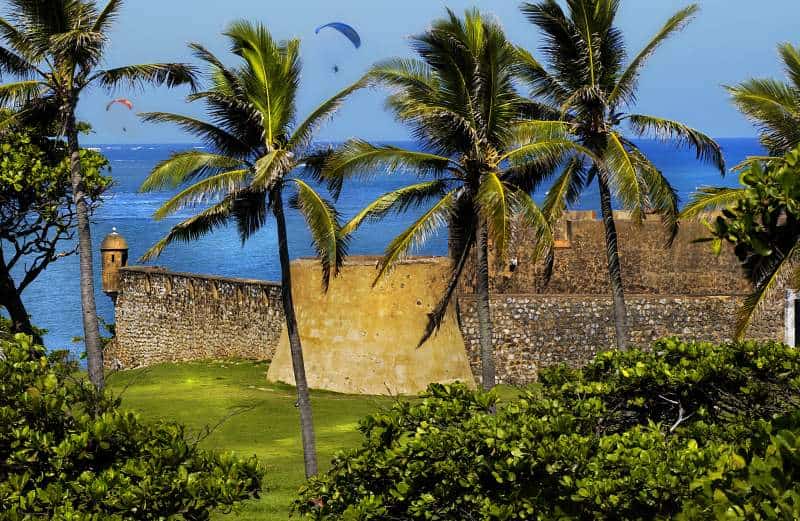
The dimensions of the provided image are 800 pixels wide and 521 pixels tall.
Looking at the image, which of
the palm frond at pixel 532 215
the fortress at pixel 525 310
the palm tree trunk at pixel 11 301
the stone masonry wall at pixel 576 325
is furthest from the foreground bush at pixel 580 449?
the palm tree trunk at pixel 11 301

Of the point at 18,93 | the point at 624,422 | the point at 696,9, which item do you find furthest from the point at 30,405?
the point at 696,9

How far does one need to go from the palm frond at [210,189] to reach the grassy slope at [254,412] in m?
3.00

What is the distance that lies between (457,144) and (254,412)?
33.0ft

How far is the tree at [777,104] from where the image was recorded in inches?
846

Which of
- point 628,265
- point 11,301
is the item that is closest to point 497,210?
point 11,301

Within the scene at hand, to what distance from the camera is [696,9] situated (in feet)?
74.6

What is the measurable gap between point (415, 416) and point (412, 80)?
9.59 meters

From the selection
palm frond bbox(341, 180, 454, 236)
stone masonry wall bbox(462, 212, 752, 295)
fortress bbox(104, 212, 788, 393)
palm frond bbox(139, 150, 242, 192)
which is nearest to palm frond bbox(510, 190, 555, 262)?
palm frond bbox(341, 180, 454, 236)

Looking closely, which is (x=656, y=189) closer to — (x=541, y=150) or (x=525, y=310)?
(x=541, y=150)

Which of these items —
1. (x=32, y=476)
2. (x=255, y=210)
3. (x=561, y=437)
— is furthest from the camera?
(x=255, y=210)

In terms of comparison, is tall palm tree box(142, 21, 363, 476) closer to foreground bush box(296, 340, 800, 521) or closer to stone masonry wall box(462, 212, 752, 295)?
foreground bush box(296, 340, 800, 521)

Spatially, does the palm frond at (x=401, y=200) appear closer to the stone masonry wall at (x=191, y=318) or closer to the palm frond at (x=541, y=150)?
the palm frond at (x=541, y=150)

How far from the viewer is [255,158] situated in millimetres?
21031

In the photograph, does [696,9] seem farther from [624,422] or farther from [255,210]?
[624,422]
